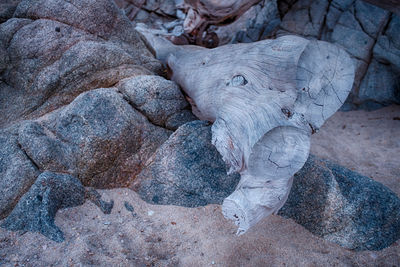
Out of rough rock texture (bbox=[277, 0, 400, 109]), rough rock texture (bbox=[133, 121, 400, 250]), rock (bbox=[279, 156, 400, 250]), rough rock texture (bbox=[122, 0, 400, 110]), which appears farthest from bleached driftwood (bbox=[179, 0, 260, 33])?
rock (bbox=[279, 156, 400, 250])

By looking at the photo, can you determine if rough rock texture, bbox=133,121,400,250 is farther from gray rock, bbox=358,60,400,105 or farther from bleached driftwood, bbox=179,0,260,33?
gray rock, bbox=358,60,400,105

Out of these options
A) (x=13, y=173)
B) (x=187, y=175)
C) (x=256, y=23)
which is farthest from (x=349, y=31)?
(x=13, y=173)

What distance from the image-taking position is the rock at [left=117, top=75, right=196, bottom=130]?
3303 mm

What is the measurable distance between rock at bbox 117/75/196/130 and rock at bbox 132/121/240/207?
329 mm

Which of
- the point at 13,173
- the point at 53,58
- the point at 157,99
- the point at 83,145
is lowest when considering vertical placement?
the point at 13,173

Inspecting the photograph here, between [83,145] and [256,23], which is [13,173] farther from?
[256,23]

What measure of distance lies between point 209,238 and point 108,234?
880 millimetres

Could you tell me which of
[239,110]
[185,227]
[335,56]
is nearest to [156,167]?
[185,227]

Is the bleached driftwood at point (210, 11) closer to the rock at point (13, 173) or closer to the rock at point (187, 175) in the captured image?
the rock at point (187, 175)

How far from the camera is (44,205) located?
258 cm

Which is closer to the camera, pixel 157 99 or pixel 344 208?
pixel 344 208

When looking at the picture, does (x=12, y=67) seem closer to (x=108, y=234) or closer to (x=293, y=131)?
(x=108, y=234)

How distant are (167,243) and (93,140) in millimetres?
1190

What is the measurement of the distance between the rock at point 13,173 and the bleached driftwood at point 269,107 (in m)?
1.72
